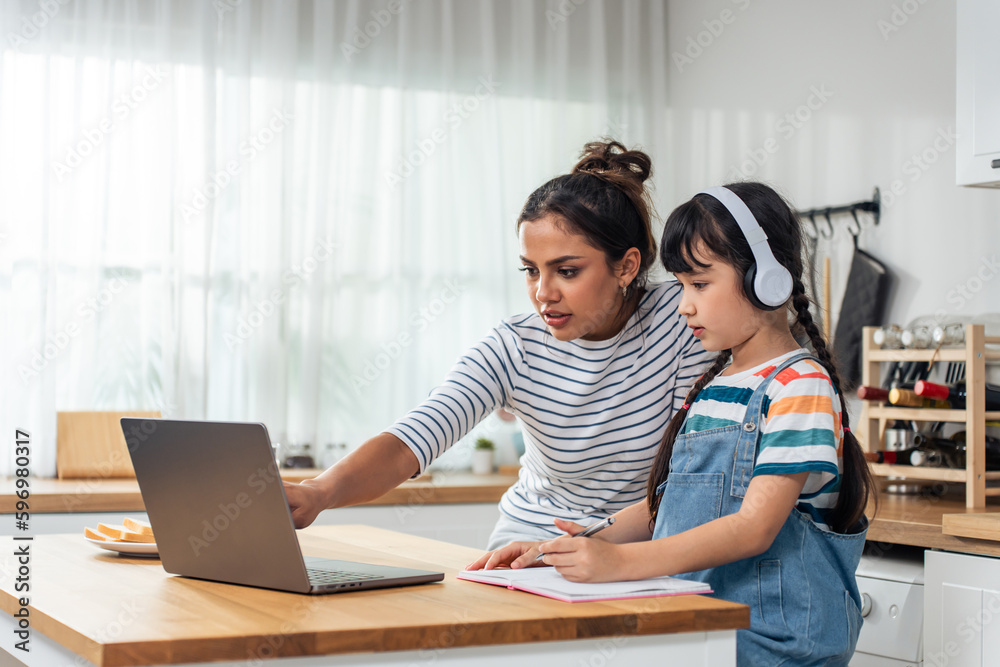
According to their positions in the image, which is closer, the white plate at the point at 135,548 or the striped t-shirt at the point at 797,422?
the striped t-shirt at the point at 797,422

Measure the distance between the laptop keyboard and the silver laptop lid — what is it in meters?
0.03

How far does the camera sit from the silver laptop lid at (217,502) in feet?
3.37

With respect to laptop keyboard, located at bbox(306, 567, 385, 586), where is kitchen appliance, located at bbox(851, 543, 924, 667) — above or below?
below

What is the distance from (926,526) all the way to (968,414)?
0.33m

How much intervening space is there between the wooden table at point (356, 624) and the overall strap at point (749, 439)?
176 mm

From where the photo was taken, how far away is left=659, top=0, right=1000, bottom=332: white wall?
2.51m

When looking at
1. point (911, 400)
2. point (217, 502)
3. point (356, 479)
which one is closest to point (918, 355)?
point (911, 400)

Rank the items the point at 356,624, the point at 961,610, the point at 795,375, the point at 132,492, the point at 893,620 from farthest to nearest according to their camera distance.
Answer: the point at 132,492 < the point at 893,620 < the point at 961,610 < the point at 795,375 < the point at 356,624

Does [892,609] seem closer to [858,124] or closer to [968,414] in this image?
[968,414]

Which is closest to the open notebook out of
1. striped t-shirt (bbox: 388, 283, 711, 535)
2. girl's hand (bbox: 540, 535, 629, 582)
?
girl's hand (bbox: 540, 535, 629, 582)

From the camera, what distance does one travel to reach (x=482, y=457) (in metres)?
3.27

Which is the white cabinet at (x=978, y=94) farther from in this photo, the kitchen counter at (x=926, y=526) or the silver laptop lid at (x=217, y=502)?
the silver laptop lid at (x=217, y=502)

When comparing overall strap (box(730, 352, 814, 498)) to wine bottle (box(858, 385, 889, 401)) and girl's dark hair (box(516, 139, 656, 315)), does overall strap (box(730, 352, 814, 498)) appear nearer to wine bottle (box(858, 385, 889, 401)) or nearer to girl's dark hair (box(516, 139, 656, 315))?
girl's dark hair (box(516, 139, 656, 315))

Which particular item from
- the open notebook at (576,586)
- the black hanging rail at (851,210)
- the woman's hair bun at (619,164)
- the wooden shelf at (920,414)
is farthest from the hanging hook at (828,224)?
the open notebook at (576,586)
